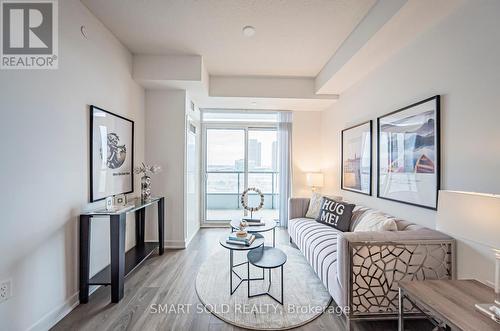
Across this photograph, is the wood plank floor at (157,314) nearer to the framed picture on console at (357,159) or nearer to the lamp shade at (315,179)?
the framed picture on console at (357,159)

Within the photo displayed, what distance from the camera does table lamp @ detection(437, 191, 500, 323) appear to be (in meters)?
1.02

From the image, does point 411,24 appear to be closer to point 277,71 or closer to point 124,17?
point 277,71

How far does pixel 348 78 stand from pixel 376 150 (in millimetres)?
1124

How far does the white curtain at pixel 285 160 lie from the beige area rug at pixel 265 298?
69.0 inches

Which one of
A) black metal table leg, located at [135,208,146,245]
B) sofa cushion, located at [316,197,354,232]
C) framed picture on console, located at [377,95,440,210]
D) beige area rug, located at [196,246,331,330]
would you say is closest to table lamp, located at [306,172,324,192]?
sofa cushion, located at [316,197,354,232]

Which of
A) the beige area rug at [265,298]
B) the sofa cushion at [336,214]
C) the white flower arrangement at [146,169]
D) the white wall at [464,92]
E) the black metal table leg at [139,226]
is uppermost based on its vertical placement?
the white wall at [464,92]

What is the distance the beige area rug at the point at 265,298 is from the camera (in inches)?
73.9

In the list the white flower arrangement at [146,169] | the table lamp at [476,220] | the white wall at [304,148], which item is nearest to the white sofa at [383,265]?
the table lamp at [476,220]

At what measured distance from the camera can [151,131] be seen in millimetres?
3480

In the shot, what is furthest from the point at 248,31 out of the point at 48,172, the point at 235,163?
the point at 235,163

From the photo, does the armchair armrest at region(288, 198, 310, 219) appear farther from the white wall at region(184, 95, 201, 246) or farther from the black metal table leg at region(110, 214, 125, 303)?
the black metal table leg at region(110, 214, 125, 303)

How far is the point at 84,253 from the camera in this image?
207 centimetres

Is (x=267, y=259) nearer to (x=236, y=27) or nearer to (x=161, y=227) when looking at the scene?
(x=161, y=227)

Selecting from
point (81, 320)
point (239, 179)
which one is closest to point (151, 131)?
point (239, 179)
